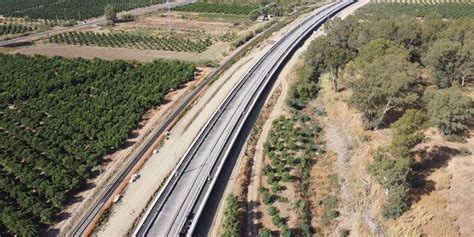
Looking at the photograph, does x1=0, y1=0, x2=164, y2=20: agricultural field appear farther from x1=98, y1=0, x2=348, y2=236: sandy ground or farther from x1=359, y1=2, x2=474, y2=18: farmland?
x1=359, y1=2, x2=474, y2=18: farmland

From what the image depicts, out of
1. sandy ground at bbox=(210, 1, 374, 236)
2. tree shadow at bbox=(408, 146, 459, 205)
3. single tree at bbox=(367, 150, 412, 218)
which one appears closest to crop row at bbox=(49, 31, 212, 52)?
sandy ground at bbox=(210, 1, 374, 236)

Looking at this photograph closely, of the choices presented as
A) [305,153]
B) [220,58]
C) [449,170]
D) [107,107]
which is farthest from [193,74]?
[449,170]

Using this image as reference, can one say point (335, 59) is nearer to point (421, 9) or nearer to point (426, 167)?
point (426, 167)

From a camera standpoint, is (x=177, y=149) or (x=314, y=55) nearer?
(x=177, y=149)

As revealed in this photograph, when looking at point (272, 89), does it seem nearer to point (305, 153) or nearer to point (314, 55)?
point (314, 55)

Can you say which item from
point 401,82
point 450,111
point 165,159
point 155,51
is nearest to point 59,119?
point 165,159
